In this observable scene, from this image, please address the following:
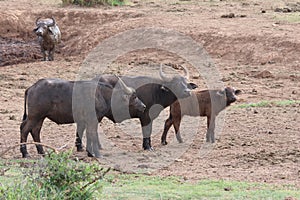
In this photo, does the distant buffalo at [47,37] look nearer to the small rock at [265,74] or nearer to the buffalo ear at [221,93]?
the small rock at [265,74]

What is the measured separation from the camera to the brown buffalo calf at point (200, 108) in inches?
500

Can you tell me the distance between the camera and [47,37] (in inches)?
869

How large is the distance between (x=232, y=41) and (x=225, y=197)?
42.2 ft

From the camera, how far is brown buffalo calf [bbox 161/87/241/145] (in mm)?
12703

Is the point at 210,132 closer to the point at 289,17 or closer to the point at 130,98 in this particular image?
the point at 130,98

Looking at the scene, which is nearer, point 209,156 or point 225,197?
point 225,197

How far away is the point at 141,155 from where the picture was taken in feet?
38.5

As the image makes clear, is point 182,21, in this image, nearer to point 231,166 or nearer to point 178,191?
point 231,166

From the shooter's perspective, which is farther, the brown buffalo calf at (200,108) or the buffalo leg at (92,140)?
the brown buffalo calf at (200,108)

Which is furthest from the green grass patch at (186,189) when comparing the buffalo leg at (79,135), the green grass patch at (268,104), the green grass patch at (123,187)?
the green grass patch at (268,104)

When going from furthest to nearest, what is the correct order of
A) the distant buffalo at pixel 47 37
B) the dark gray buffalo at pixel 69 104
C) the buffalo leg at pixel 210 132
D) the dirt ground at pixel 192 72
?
the distant buffalo at pixel 47 37
the buffalo leg at pixel 210 132
the dark gray buffalo at pixel 69 104
the dirt ground at pixel 192 72

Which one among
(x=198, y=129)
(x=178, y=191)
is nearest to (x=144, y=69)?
(x=198, y=129)

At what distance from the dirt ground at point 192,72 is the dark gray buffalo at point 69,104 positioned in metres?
0.42

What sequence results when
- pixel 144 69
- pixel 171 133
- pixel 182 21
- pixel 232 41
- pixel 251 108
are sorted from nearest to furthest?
pixel 171 133, pixel 251 108, pixel 144 69, pixel 232 41, pixel 182 21
